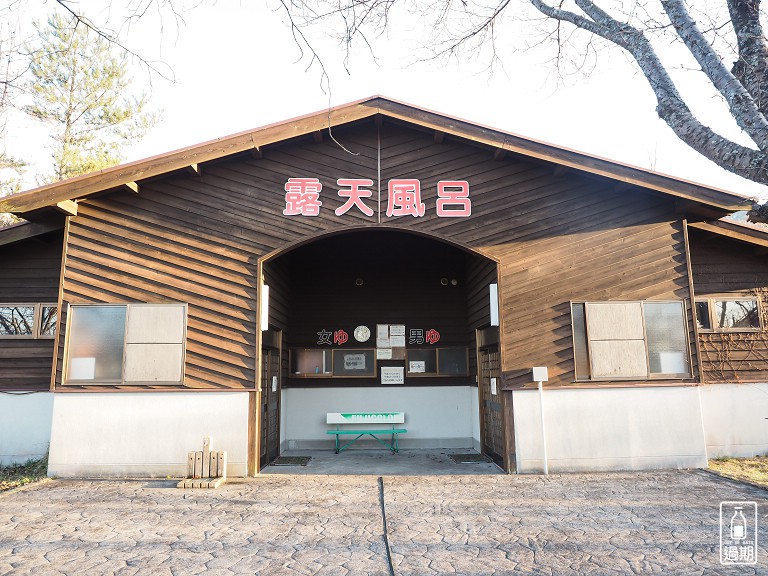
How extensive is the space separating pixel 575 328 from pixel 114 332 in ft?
22.2

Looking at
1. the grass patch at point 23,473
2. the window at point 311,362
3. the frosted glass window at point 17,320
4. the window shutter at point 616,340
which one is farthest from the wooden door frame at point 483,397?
the frosted glass window at point 17,320

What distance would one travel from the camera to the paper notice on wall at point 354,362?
10.9m

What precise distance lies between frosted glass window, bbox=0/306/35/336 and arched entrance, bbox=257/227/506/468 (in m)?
4.14

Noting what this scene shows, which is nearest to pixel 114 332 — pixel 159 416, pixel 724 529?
pixel 159 416

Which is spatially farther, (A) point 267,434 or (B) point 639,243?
(A) point 267,434

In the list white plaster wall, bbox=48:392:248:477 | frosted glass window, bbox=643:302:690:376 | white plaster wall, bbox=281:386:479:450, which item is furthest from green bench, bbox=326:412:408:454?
frosted glass window, bbox=643:302:690:376

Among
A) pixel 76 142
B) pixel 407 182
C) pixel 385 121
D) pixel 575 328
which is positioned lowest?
pixel 575 328

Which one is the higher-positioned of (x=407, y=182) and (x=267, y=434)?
(x=407, y=182)

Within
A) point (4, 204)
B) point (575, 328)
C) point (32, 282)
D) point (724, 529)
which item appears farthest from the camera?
point (32, 282)

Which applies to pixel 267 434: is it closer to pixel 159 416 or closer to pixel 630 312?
pixel 159 416

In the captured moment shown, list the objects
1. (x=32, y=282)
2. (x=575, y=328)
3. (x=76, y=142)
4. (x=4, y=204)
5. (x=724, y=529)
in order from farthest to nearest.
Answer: (x=76, y=142), (x=32, y=282), (x=575, y=328), (x=4, y=204), (x=724, y=529)

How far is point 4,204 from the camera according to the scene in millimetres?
7520

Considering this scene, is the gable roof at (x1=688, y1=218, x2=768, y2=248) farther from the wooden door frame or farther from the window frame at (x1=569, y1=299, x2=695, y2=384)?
the wooden door frame

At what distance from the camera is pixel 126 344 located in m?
7.91
